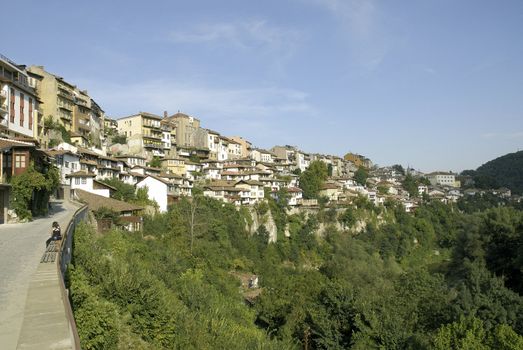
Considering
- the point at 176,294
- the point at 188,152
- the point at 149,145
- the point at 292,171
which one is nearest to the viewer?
the point at 176,294

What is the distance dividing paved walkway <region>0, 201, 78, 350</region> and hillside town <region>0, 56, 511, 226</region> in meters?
3.49

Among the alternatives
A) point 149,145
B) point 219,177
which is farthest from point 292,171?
point 149,145

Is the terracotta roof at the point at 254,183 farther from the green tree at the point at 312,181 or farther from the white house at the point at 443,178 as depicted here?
the white house at the point at 443,178

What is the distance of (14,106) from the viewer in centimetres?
3534

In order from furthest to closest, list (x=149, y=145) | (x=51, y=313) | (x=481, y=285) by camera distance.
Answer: (x=149, y=145)
(x=481, y=285)
(x=51, y=313)

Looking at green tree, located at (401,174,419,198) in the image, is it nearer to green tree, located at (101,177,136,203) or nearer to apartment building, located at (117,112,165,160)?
apartment building, located at (117,112,165,160)

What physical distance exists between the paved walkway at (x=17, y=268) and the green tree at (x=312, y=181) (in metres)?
58.6

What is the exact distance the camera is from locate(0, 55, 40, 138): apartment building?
33.5 m

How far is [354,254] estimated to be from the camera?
5444 centimetres

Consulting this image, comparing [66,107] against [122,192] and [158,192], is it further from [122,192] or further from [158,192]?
[158,192]

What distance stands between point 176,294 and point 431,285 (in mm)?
21124

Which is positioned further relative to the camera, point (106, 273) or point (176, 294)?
point (176, 294)

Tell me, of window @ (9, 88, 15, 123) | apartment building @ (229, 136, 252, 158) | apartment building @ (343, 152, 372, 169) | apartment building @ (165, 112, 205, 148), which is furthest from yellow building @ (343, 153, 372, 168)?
window @ (9, 88, 15, 123)

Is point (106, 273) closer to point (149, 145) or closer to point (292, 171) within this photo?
point (149, 145)
